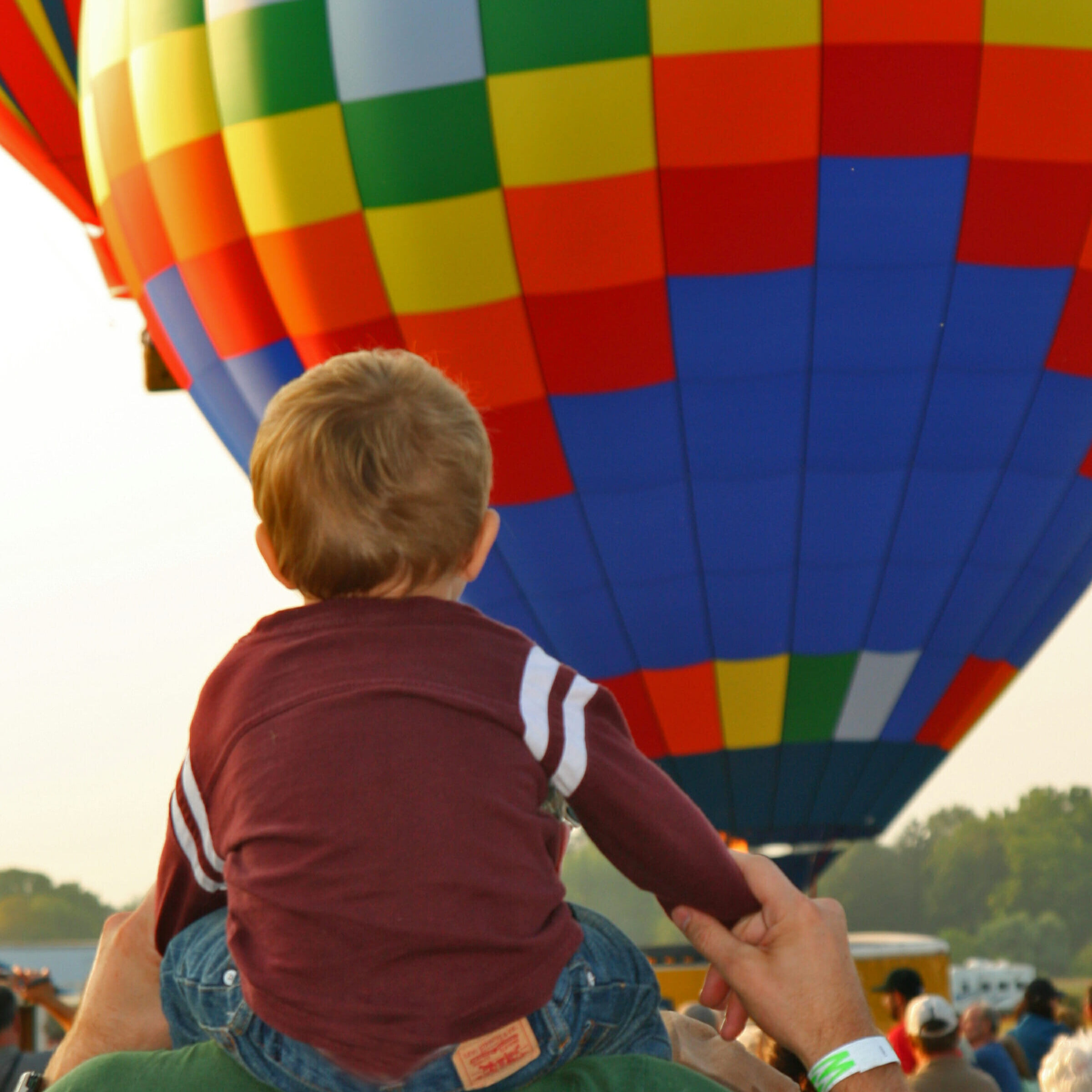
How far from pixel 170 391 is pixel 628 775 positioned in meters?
8.47

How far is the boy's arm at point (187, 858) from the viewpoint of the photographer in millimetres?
1135

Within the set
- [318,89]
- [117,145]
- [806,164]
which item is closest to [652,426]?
[806,164]

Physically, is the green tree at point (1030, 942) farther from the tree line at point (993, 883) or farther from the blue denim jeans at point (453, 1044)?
the blue denim jeans at point (453, 1044)

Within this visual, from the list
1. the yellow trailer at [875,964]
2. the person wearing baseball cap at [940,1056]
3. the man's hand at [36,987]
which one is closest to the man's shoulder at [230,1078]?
the man's hand at [36,987]

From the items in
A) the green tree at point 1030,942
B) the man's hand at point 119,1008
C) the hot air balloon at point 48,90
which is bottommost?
the green tree at point 1030,942

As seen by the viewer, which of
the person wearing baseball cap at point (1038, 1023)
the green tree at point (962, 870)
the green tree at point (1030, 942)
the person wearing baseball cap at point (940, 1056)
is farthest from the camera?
the green tree at point (962, 870)

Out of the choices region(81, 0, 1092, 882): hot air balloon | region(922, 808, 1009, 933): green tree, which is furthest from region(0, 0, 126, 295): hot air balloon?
region(922, 808, 1009, 933): green tree

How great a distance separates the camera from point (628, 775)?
1.11 m

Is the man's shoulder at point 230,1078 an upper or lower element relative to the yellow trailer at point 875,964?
upper

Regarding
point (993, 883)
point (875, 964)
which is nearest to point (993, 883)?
point (993, 883)

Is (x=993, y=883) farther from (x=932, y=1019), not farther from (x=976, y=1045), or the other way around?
(x=932, y=1019)

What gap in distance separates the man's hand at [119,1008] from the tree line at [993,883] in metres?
54.6

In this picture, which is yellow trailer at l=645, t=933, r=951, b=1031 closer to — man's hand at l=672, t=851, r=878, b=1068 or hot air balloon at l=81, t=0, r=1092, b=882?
hot air balloon at l=81, t=0, r=1092, b=882

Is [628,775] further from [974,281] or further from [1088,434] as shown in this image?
[1088,434]
